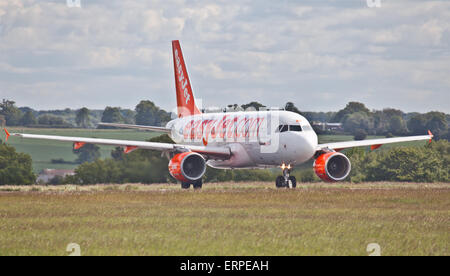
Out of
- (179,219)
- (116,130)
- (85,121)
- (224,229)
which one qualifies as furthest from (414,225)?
(85,121)

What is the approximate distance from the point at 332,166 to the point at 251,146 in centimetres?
400

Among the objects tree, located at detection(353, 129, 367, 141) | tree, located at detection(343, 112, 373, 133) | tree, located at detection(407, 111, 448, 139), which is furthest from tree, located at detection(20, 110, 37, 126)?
tree, located at detection(407, 111, 448, 139)

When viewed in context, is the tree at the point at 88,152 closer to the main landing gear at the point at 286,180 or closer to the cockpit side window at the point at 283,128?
the main landing gear at the point at 286,180

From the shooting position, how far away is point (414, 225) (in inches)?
845

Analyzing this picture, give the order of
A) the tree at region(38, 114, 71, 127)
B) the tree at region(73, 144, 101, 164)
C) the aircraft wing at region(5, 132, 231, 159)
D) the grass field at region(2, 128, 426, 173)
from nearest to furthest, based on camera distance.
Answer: the aircraft wing at region(5, 132, 231, 159) → the grass field at region(2, 128, 426, 173) → the tree at region(73, 144, 101, 164) → the tree at region(38, 114, 71, 127)

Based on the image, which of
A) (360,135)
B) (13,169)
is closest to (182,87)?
(13,169)

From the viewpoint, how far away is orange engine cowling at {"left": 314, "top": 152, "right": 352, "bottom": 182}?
38.0 m

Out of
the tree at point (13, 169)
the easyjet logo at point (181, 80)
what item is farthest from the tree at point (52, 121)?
the easyjet logo at point (181, 80)

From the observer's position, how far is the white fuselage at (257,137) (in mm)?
37000

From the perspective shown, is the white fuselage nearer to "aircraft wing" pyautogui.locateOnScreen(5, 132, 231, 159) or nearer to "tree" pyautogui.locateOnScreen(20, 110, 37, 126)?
"aircraft wing" pyautogui.locateOnScreen(5, 132, 231, 159)

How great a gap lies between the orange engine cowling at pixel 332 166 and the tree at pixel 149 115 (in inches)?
1727

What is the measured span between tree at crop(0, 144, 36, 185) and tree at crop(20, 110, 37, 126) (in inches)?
1059

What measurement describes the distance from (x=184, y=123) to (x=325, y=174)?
40.8 feet
